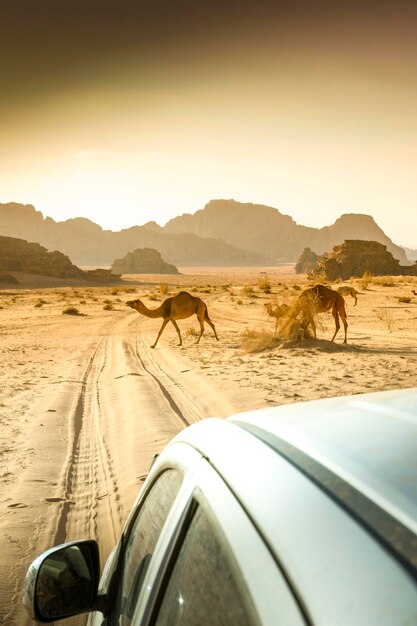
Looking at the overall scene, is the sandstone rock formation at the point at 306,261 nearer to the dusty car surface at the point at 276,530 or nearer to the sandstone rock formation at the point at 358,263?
the sandstone rock formation at the point at 358,263

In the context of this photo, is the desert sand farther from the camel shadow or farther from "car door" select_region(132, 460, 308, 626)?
"car door" select_region(132, 460, 308, 626)

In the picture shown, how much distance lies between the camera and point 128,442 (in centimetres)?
595

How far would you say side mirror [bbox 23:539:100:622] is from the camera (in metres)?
1.67

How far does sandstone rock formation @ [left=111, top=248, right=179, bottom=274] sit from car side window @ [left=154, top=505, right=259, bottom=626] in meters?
122

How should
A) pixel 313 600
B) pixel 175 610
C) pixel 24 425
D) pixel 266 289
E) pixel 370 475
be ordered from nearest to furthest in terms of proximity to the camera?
pixel 313 600 < pixel 370 475 < pixel 175 610 < pixel 24 425 < pixel 266 289

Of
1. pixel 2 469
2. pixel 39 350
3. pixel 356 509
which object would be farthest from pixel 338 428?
pixel 39 350

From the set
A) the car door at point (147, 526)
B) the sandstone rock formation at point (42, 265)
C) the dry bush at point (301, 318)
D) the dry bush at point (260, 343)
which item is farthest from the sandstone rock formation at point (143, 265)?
the car door at point (147, 526)

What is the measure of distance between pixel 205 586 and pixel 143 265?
124457 mm

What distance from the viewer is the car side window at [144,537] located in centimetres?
153

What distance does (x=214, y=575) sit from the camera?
3.54ft

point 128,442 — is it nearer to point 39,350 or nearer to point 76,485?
point 76,485

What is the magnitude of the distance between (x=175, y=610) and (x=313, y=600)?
1.80 ft

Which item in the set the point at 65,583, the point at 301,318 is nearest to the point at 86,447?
the point at 65,583

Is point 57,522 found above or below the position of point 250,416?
below
